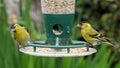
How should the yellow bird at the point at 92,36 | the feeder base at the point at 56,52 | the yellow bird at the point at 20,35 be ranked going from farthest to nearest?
the yellow bird at the point at 92,36, the yellow bird at the point at 20,35, the feeder base at the point at 56,52

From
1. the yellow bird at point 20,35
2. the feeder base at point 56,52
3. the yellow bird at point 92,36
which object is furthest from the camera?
the yellow bird at point 92,36

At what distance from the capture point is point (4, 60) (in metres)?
4.58

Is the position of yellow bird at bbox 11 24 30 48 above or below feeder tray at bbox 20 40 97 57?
above

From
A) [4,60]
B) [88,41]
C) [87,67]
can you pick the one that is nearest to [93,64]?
[87,67]

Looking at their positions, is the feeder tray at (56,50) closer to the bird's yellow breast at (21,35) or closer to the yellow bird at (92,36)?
the bird's yellow breast at (21,35)

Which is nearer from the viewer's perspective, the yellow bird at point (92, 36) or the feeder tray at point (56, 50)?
the feeder tray at point (56, 50)

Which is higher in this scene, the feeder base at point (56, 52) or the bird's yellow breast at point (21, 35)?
the bird's yellow breast at point (21, 35)

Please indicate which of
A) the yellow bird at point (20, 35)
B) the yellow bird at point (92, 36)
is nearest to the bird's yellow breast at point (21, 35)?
the yellow bird at point (20, 35)

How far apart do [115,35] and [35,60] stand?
2487 mm

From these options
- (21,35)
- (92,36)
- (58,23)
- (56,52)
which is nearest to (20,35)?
(21,35)

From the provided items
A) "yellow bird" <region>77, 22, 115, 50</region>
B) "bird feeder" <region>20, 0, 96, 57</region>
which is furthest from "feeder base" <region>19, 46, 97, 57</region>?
"yellow bird" <region>77, 22, 115, 50</region>

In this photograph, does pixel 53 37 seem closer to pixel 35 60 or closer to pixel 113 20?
pixel 35 60

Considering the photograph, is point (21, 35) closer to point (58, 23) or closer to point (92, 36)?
point (58, 23)

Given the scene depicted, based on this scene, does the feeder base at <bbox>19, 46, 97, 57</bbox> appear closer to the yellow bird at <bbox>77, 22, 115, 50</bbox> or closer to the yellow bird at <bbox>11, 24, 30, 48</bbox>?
the yellow bird at <bbox>11, 24, 30, 48</bbox>
